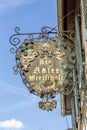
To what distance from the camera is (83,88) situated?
9008 millimetres

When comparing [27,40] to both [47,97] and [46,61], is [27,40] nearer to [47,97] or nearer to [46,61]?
[46,61]

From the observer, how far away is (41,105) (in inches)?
376

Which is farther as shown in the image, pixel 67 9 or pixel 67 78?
Answer: pixel 67 9

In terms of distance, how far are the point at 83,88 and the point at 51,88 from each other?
0.79 meters

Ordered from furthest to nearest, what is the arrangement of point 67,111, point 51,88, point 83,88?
point 67,111 → point 51,88 → point 83,88

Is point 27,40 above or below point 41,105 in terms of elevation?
above

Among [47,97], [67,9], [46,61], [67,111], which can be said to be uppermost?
[67,9]

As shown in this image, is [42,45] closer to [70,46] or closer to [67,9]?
[70,46]

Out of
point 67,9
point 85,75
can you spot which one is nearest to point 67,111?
point 67,9

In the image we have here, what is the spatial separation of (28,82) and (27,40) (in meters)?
0.95

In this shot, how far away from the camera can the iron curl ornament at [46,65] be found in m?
9.56

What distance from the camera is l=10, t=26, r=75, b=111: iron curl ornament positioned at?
9562mm

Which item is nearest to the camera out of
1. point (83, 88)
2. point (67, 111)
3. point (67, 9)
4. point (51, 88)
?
point (83, 88)

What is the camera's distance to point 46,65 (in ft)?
32.0
